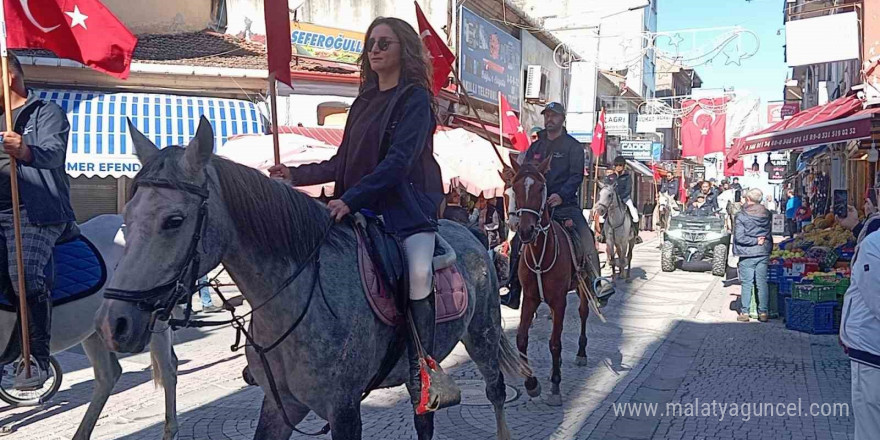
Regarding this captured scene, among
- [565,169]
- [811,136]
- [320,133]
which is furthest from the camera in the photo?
[320,133]

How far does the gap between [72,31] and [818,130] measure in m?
9.49

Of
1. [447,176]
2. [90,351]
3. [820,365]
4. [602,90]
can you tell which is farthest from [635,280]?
[602,90]

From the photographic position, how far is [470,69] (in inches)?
808

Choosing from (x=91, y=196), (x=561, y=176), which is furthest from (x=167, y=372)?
(x=91, y=196)

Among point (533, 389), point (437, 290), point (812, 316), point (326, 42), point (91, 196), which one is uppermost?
point (326, 42)

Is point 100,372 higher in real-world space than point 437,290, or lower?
lower

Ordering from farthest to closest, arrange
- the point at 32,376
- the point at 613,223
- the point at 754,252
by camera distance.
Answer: the point at 613,223 → the point at 754,252 → the point at 32,376

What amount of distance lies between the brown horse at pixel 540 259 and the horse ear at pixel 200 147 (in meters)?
4.19

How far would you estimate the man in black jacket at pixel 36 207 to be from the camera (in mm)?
4293

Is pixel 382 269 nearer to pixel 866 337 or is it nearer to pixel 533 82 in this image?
pixel 866 337

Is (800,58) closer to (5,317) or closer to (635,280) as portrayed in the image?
(635,280)

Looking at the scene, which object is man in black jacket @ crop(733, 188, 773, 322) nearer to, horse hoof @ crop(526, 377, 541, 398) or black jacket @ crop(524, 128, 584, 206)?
black jacket @ crop(524, 128, 584, 206)

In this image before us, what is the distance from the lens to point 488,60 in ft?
72.2

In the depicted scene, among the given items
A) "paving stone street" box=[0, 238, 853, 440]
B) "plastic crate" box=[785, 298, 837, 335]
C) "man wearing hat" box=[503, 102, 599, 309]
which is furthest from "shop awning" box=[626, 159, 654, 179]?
"man wearing hat" box=[503, 102, 599, 309]
